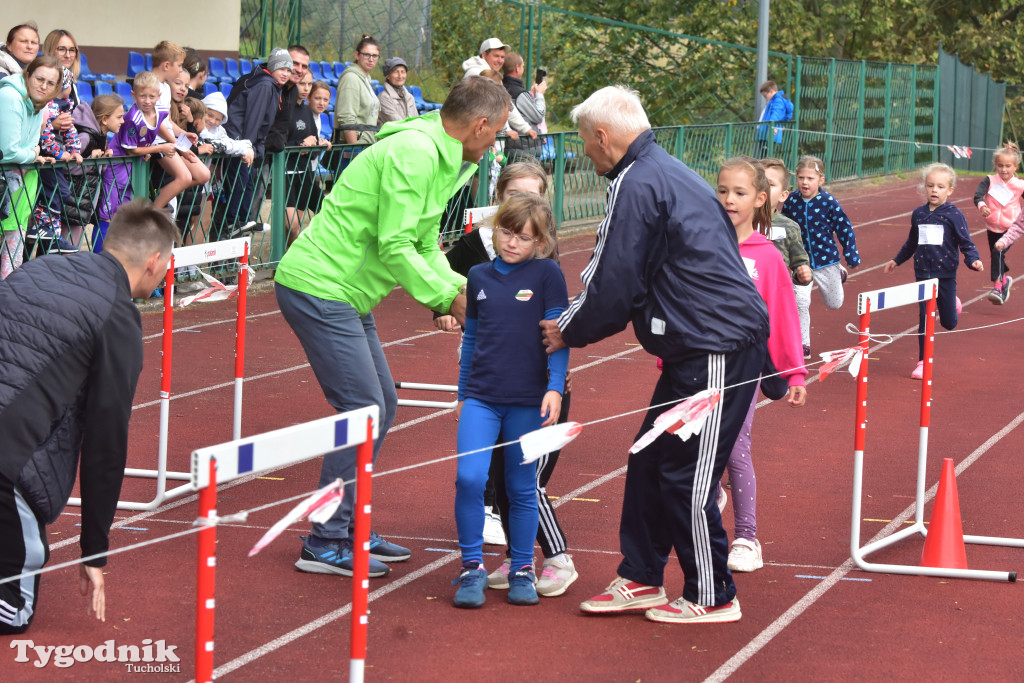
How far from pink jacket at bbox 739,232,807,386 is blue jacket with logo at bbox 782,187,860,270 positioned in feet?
13.2

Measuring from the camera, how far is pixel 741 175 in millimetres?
5918

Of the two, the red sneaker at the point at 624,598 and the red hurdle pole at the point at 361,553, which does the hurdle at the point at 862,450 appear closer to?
the red sneaker at the point at 624,598

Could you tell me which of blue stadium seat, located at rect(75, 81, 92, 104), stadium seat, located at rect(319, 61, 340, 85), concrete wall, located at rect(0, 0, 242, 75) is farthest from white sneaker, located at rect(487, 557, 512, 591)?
stadium seat, located at rect(319, 61, 340, 85)

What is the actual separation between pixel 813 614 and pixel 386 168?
2395 mm

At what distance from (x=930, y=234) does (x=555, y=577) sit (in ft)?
19.5

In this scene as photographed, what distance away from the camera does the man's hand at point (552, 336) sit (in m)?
4.91

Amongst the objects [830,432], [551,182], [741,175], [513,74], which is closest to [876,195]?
[551,182]

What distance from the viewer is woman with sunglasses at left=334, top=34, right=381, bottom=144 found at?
45.8 ft

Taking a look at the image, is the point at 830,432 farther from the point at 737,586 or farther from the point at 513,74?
the point at 513,74

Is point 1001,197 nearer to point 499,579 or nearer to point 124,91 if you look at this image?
point 499,579

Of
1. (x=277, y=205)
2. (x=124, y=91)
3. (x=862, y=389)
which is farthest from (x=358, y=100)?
(x=862, y=389)

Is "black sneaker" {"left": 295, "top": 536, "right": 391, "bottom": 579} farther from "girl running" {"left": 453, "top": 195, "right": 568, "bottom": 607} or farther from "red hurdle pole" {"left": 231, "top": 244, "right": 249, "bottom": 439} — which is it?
"red hurdle pole" {"left": 231, "top": 244, "right": 249, "bottom": 439}

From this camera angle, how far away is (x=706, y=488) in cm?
484

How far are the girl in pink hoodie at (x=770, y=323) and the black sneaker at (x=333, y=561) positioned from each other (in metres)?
1.49
